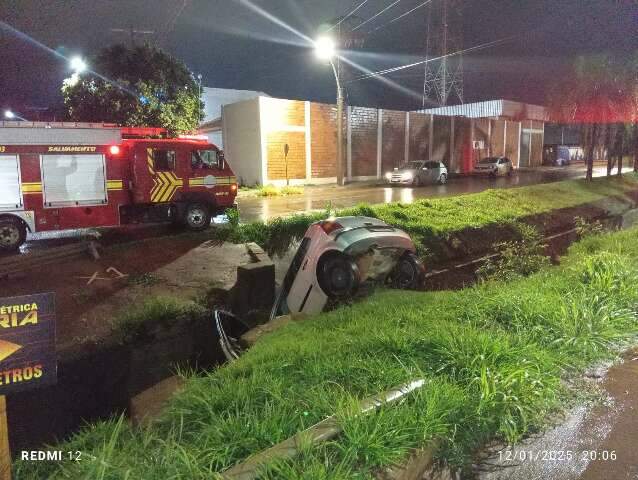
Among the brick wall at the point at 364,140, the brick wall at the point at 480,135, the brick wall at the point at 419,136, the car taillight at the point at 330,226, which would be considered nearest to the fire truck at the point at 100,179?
the car taillight at the point at 330,226

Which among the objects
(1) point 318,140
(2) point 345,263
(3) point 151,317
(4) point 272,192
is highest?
(1) point 318,140

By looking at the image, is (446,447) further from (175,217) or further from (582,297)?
(175,217)

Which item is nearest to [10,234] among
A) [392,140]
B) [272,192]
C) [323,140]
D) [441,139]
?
[272,192]

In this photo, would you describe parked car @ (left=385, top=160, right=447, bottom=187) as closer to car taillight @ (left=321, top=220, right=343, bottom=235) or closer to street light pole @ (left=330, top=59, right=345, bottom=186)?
street light pole @ (left=330, top=59, right=345, bottom=186)

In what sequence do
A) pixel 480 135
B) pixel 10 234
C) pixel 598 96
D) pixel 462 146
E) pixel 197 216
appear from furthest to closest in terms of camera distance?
pixel 480 135 → pixel 462 146 → pixel 598 96 → pixel 197 216 → pixel 10 234

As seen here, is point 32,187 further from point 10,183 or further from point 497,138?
point 497,138

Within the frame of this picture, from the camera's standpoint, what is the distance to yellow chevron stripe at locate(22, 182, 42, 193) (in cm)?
1052

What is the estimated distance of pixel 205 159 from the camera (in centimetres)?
1301

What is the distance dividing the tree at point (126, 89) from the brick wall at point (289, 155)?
6921 millimetres

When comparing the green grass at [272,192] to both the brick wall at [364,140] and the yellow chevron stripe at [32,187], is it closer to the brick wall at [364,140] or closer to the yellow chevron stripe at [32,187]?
the brick wall at [364,140]

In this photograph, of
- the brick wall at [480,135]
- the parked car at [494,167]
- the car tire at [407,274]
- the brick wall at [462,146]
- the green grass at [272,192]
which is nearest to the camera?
the car tire at [407,274]

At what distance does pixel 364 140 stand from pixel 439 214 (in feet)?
61.8

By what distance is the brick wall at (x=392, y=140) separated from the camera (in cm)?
3418

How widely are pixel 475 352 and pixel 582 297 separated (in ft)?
7.83
